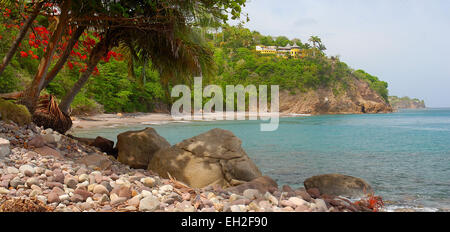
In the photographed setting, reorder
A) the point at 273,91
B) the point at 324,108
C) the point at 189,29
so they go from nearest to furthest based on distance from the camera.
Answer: the point at 189,29
the point at 273,91
the point at 324,108

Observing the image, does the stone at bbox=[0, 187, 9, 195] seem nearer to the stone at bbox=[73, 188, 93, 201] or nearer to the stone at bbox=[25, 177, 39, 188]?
the stone at bbox=[25, 177, 39, 188]

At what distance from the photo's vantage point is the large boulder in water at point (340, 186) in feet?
19.2

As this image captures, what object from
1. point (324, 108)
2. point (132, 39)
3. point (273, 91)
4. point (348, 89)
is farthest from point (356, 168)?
point (348, 89)

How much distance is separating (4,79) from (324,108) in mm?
59009

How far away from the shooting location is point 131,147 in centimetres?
675

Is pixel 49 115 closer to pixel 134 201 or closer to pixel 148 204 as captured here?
pixel 134 201

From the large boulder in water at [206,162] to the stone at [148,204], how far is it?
7.27 ft

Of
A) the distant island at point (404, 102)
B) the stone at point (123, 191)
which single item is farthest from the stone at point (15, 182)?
the distant island at point (404, 102)

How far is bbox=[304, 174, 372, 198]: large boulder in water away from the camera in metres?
5.84

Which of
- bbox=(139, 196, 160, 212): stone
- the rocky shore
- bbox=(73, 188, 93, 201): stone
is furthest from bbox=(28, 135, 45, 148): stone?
bbox=(139, 196, 160, 212): stone

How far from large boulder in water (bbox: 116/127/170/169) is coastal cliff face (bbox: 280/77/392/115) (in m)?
54.8

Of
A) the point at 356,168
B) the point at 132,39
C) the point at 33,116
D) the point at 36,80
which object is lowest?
the point at 356,168

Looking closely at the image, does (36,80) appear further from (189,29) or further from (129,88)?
(129,88)

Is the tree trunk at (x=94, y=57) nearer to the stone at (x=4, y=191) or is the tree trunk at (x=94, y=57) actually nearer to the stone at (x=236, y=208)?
the stone at (x=4, y=191)
